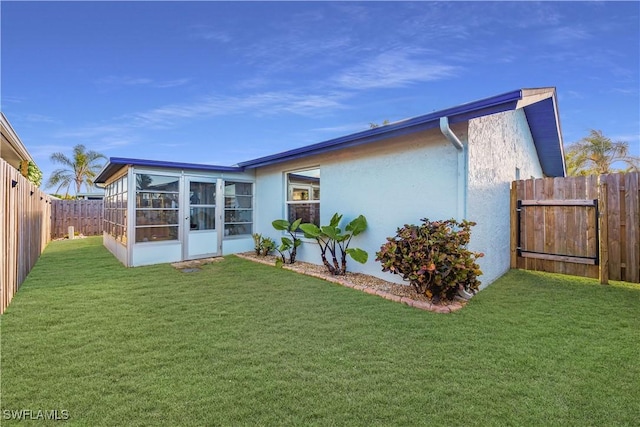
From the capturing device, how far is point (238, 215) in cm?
943

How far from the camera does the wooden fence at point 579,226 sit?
5254 mm

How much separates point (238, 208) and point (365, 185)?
4715mm

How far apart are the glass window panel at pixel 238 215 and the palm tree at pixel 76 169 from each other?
22.2 metres

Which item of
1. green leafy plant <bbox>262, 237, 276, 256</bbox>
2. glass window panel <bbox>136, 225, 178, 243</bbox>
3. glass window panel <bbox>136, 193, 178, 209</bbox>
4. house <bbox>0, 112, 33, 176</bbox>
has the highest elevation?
house <bbox>0, 112, 33, 176</bbox>

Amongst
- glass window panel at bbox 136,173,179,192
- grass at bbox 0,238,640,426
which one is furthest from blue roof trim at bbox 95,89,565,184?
grass at bbox 0,238,640,426

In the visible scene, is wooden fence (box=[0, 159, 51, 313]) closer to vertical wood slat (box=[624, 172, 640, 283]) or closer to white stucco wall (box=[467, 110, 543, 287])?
white stucco wall (box=[467, 110, 543, 287])

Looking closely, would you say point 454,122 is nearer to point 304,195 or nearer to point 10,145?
point 304,195

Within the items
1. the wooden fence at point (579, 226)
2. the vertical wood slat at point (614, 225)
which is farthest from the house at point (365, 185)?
the vertical wood slat at point (614, 225)

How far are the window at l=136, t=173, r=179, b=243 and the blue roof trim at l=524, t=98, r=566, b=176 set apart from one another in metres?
9.10

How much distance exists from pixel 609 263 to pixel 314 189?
609 centimetres

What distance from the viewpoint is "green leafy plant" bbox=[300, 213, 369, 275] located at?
598cm

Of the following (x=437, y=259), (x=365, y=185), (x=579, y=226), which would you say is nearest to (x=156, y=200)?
(x=365, y=185)

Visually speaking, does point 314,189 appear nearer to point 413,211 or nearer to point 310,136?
point 413,211

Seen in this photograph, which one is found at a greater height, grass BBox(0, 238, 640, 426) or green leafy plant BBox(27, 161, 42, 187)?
green leafy plant BBox(27, 161, 42, 187)
